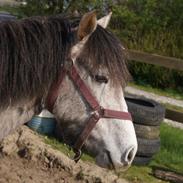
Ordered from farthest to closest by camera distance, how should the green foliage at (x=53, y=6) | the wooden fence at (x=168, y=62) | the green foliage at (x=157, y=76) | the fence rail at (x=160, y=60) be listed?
the green foliage at (x=157, y=76) < the green foliage at (x=53, y=6) < the fence rail at (x=160, y=60) < the wooden fence at (x=168, y=62)

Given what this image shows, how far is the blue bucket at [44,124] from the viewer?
22.4ft

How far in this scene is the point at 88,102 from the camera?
298cm

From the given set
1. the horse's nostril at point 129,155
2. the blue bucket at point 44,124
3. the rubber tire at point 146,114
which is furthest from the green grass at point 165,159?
the horse's nostril at point 129,155

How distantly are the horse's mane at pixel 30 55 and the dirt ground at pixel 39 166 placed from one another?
8.89ft

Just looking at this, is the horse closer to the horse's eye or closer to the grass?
the horse's eye

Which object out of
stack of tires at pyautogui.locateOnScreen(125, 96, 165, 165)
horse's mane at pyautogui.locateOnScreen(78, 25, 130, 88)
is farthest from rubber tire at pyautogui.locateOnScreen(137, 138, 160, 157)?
horse's mane at pyautogui.locateOnScreen(78, 25, 130, 88)

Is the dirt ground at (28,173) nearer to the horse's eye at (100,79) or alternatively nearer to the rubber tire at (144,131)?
the rubber tire at (144,131)

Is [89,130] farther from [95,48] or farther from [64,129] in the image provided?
[95,48]

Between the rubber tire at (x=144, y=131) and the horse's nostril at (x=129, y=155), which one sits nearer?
the horse's nostril at (x=129, y=155)

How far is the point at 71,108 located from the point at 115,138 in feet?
1.02

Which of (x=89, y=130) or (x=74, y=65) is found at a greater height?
(x=74, y=65)

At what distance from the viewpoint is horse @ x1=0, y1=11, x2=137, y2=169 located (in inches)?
111

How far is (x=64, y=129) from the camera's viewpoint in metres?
3.06

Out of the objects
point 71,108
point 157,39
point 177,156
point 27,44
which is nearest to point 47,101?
point 71,108
